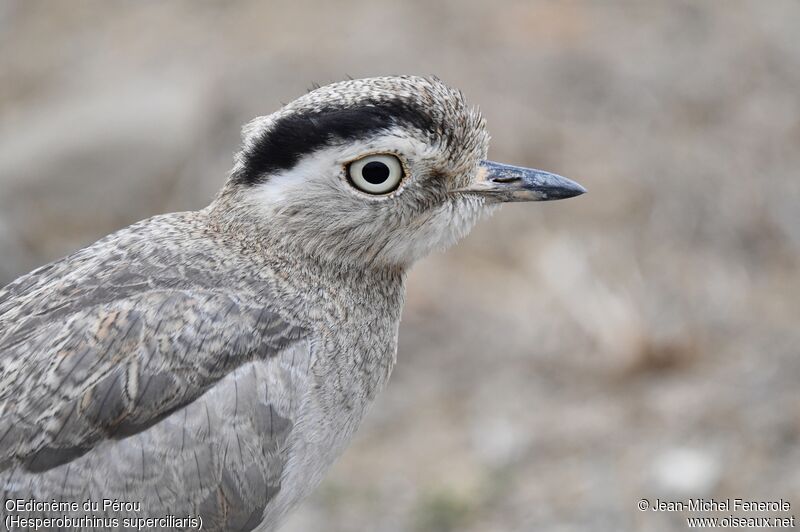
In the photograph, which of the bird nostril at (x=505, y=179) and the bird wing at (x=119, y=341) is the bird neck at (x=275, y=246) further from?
the bird nostril at (x=505, y=179)

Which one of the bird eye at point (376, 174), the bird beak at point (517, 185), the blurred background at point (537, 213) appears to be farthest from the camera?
the blurred background at point (537, 213)

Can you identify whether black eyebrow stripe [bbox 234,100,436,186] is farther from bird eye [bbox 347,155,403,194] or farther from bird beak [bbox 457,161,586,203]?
bird beak [bbox 457,161,586,203]

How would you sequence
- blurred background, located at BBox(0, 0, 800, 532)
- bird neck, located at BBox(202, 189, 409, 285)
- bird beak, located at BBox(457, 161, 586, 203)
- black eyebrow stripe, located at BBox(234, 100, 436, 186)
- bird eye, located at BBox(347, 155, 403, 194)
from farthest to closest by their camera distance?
blurred background, located at BBox(0, 0, 800, 532) < bird beak, located at BBox(457, 161, 586, 203) < bird neck, located at BBox(202, 189, 409, 285) < bird eye, located at BBox(347, 155, 403, 194) < black eyebrow stripe, located at BBox(234, 100, 436, 186)

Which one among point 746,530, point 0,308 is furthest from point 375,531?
point 0,308

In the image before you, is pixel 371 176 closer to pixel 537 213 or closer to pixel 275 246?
pixel 275 246

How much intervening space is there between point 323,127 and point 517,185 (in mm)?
923

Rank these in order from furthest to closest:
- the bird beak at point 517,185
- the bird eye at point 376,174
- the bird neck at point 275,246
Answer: the bird beak at point 517,185
the bird neck at point 275,246
the bird eye at point 376,174

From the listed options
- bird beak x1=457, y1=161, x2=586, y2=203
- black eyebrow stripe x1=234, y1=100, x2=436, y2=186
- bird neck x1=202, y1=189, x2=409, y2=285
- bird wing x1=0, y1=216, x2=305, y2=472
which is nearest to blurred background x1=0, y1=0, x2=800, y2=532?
bird beak x1=457, y1=161, x2=586, y2=203

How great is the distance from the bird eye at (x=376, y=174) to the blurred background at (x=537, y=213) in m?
3.22

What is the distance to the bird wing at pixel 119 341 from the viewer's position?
4059 millimetres

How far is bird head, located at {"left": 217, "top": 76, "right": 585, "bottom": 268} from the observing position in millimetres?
4387

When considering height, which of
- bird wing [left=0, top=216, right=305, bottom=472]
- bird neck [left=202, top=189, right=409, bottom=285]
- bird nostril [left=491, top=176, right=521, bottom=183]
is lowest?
bird wing [left=0, top=216, right=305, bottom=472]

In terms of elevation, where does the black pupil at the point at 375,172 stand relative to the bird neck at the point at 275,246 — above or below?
above

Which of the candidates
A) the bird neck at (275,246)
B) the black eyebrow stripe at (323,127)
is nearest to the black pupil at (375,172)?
the black eyebrow stripe at (323,127)
